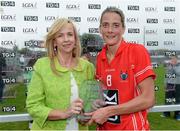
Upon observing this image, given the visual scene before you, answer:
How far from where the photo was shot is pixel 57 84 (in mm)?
2242

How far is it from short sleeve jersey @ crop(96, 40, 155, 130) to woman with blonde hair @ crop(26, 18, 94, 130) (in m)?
0.18

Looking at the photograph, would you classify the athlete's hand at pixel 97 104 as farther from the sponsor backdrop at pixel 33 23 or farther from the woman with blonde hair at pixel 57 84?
the sponsor backdrop at pixel 33 23

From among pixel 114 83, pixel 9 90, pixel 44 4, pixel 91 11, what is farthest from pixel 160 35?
pixel 114 83

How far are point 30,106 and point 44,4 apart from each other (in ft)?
6.79

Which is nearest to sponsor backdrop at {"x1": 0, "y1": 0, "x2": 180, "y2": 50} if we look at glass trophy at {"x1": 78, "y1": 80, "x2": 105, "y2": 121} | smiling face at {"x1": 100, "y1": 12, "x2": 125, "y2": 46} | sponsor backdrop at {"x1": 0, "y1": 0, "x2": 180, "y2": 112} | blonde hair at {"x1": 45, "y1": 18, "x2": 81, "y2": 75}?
sponsor backdrop at {"x1": 0, "y1": 0, "x2": 180, "y2": 112}

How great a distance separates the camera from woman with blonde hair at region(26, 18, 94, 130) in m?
2.23

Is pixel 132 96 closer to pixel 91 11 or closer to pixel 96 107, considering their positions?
pixel 96 107

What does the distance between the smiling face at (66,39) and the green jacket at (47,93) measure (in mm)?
101

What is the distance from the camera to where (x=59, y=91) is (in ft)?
7.36

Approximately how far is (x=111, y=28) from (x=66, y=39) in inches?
10.6

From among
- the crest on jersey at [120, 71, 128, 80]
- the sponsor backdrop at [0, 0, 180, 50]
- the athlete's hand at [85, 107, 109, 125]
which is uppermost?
the sponsor backdrop at [0, 0, 180, 50]

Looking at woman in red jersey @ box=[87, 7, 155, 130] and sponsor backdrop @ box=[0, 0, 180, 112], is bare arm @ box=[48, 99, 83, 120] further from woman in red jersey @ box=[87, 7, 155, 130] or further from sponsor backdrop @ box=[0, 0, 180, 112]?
sponsor backdrop @ box=[0, 0, 180, 112]

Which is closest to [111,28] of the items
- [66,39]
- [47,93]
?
[66,39]

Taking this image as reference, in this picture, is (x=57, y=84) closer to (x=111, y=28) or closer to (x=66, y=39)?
(x=66, y=39)
